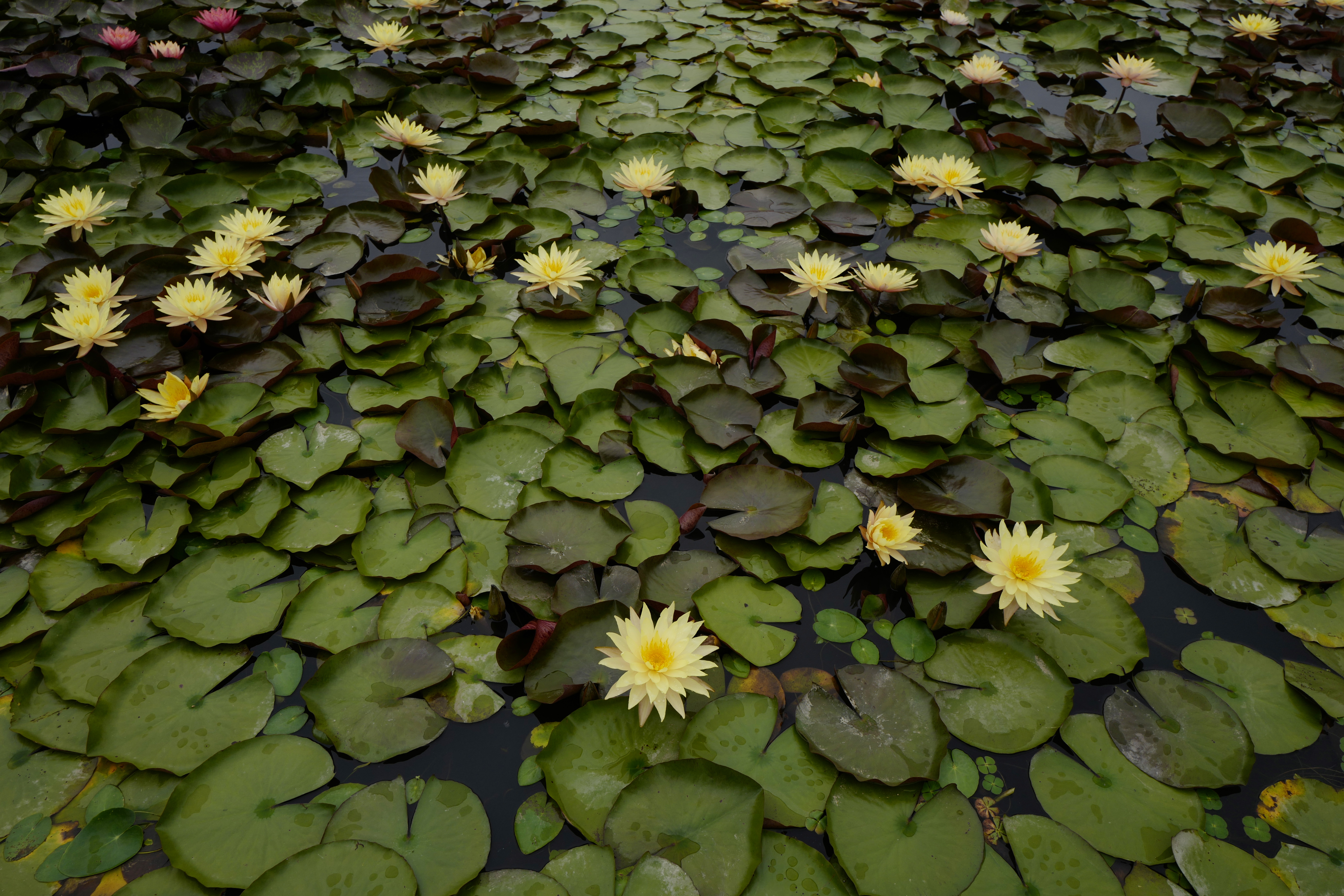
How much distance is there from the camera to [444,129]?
14.8ft

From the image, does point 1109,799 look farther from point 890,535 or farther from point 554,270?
point 554,270

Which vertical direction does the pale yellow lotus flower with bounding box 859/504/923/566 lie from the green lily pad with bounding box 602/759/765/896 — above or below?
above

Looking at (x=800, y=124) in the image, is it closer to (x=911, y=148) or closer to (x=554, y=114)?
(x=911, y=148)

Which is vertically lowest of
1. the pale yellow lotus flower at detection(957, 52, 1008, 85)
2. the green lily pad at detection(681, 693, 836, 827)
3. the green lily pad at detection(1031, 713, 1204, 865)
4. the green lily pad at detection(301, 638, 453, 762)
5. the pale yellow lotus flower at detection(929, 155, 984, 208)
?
the green lily pad at detection(1031, 713, 1204, 865)

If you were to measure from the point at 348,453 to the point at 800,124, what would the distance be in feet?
11.8

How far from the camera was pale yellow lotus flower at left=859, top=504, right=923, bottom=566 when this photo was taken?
2268 millimetres

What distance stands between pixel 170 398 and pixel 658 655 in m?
2.18

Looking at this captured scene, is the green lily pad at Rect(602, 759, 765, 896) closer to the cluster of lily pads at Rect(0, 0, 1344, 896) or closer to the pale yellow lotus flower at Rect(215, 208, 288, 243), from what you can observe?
the cluster of lily pads at Rect(0, 0, 1344, 896)

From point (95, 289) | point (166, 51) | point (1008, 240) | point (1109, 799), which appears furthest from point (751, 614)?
point (166, 51)

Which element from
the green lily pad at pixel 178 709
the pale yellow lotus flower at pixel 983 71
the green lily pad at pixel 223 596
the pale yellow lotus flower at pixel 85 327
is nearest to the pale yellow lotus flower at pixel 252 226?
the pale yellow lotus flower at pixel 85 327

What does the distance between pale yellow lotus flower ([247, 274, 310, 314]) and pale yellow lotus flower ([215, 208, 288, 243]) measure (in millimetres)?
255

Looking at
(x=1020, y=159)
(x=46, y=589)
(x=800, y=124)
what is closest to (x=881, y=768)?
(x=46, y=589)

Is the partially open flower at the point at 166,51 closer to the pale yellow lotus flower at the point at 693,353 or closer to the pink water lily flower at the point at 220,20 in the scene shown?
the pink water lily flower at the point at 220,20

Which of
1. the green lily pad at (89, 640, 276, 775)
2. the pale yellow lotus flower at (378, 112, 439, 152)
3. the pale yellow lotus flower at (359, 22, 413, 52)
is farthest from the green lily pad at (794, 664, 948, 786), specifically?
the pale yellow lotus flower at (359, 22, 413, 52)
